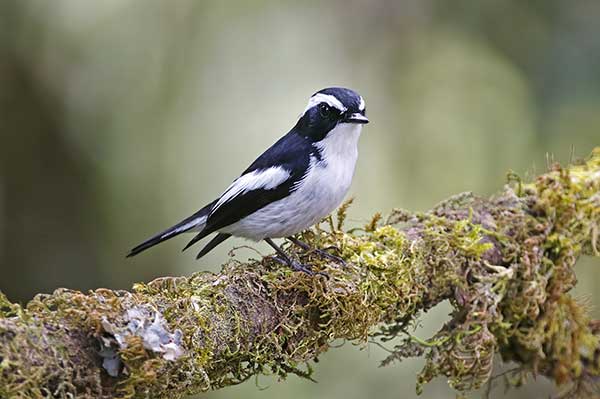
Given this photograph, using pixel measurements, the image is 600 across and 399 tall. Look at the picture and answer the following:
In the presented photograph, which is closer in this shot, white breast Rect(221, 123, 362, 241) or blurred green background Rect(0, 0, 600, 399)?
white breast Rect(221, 123, 362, 241)

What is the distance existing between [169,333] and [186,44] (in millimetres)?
3441

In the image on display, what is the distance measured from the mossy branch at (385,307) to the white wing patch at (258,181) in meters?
0.27

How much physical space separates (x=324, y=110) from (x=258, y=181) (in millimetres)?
437

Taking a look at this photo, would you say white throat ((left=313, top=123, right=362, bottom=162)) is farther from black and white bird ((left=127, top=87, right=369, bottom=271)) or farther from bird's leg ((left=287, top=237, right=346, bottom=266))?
bird's leg ((left=287, top=237, right=346, bottom=266))

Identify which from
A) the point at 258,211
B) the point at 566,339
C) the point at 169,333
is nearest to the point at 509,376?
the point at 566,339

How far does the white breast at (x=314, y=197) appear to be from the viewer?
10.3ft

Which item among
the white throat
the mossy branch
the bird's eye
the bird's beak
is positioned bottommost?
the mossy branch

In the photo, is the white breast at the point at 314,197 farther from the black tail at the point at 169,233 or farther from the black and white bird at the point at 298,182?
the black tail at the point at 169,233

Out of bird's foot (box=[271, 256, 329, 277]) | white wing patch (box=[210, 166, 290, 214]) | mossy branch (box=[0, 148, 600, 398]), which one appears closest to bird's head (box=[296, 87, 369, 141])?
white wing patch (box=[210, 166, 290, 214])

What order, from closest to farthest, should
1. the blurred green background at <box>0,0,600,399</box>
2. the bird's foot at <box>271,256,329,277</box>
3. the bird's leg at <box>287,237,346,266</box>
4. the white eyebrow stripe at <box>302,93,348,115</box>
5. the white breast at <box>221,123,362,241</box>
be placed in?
1. the bird's foot at <box>271,256,329,277</box>
2. the bird's leg at <box>287,237,346,266</box>
3. the white breast at <box>221,123,362,241</box>
4. the white eyebrow stripe at <box>302,93,348,115</box>
5. the blurred green background at <box>0,0,600,399</box>

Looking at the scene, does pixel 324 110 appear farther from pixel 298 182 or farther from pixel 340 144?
pixel 298 182

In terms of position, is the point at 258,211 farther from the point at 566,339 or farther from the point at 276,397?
the point at 276,397

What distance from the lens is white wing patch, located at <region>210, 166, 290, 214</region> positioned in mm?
3238

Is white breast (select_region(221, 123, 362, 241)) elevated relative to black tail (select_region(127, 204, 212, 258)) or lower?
elevated
